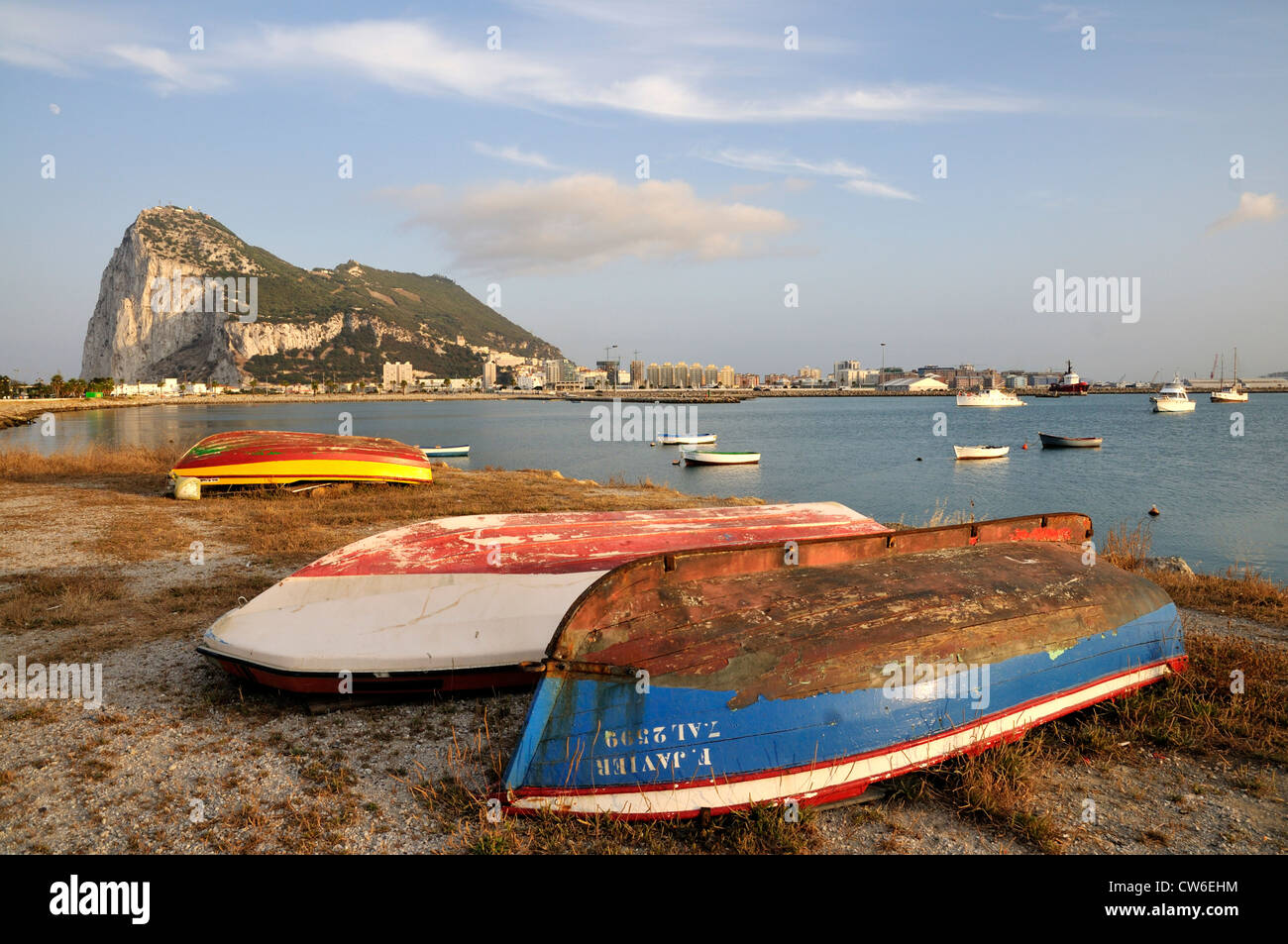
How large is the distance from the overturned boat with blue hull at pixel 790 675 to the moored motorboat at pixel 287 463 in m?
13.2

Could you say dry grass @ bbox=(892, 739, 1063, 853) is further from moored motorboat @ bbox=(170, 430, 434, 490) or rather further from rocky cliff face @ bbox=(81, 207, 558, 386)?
rocky cliff face @ bbox=(81, 207, 558, 386)

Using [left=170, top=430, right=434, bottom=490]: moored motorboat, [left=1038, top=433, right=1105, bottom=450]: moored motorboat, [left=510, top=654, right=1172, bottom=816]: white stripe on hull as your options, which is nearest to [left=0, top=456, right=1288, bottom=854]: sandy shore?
[left=510, top=654, right=1172, bottom=816]: white stripe on hull

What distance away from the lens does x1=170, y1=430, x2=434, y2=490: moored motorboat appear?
14.7m

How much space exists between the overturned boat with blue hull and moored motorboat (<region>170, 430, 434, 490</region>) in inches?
518

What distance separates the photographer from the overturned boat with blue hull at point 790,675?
353 cm

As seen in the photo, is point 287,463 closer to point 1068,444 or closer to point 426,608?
point 426,608

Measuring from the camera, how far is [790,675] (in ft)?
12.1

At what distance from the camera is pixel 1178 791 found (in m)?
3.98

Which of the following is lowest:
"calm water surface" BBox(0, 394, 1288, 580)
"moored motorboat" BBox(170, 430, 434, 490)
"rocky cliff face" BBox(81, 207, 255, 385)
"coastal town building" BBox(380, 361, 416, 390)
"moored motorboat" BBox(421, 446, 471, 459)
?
"calm water surface" BBox(0, 394, 1288, 580)

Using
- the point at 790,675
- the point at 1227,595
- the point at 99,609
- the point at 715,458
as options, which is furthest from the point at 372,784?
the point at 715,458

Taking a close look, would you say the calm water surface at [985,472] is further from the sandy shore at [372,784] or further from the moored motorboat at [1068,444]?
the sandy shore at [372,784]

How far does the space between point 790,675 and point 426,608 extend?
10.2 ft

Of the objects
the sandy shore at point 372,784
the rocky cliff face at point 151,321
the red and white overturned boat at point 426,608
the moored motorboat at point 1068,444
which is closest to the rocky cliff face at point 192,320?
the rocky cliff face at point 151,321
